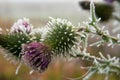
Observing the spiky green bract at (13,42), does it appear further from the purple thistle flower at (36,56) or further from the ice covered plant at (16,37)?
the purple thistle flower at (36,56)

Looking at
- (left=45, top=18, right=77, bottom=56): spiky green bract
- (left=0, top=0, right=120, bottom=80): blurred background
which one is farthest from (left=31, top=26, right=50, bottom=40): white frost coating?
(left=0, top=0, right=120, bottom=80): blurred background

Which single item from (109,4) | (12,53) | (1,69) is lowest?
(1,69)

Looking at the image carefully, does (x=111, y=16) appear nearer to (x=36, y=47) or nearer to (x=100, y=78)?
(x=36, y=47)

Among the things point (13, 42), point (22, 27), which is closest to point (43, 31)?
point (22, 27)

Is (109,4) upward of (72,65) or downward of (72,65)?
upward

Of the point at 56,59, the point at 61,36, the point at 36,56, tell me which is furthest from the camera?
the point at 61,36

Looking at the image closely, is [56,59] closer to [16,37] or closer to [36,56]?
[36,56]

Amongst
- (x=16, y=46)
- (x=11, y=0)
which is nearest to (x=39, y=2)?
(x=11, y=0)
